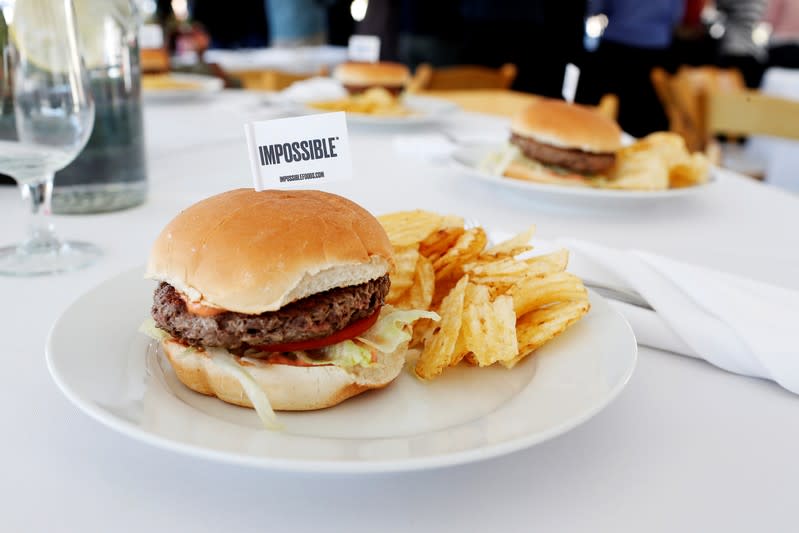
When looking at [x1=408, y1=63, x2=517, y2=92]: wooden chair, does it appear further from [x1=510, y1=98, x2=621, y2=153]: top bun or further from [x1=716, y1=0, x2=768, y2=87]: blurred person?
[x1=716, y1=0, x2=768, y2=87]: blurred person

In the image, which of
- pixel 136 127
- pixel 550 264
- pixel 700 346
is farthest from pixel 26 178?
pixel 700 346

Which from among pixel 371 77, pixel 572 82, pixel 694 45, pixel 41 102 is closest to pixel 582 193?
Result: pixel 572 82

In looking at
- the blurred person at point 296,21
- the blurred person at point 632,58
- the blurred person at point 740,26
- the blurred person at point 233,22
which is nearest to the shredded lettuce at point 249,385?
the blurred person at point 632,58

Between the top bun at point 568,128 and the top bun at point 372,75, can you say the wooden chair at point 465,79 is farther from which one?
the top bun at point 568,128

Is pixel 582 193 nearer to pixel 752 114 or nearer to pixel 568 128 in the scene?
pixel 568 128

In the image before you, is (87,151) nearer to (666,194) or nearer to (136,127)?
(136,127)

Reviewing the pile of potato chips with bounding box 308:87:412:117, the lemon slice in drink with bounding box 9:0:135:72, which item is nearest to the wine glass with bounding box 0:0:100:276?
the lemon slice in drink with bounding box 9:0:135:72
